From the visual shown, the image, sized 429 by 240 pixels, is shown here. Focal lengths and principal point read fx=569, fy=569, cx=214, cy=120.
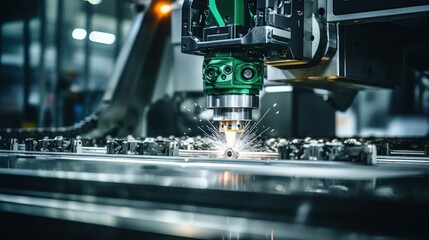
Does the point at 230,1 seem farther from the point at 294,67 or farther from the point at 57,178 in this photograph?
the point at 57,178

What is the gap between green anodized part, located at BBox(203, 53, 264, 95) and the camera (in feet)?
4.35

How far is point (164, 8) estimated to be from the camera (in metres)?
3.21

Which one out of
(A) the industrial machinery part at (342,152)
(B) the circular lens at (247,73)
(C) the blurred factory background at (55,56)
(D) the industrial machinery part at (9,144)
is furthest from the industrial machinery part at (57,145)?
(C) the blurred factory background at (55,56)

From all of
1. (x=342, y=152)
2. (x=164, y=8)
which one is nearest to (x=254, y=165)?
(x=342, y=152)

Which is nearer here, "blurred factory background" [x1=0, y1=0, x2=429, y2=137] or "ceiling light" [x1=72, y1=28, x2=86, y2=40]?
"blurred factory background" [x1=0, y1=0, x2=429, y2=137]

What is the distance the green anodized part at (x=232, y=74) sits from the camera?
1.33 metres

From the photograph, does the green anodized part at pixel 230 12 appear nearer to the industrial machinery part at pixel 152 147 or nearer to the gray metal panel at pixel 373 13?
the gray metal panel at pixel 373 13

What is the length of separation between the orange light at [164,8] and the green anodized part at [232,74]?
1.91 m

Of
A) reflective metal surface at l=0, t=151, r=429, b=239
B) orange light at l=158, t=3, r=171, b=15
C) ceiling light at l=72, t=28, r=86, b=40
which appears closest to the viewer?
reflective metal surface at l=0, t=151, r=429, b=239

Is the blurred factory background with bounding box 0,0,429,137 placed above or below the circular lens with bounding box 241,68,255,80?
above

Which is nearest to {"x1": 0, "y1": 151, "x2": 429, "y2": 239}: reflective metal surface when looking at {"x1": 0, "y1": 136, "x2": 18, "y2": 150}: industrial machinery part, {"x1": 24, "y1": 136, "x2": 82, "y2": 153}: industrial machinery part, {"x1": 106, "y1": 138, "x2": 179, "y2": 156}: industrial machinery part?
{"x1": 106, "y1": 138, "x2": 179, "y2": 156}: industrial machinery part

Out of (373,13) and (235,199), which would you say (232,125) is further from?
(235,199)

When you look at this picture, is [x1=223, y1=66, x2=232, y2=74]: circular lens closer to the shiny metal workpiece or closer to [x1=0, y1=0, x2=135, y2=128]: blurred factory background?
the shiny metal workpiece

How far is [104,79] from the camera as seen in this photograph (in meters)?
11.0
